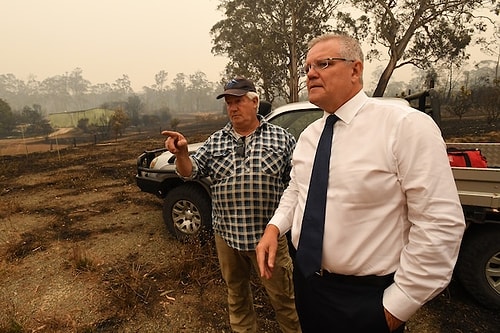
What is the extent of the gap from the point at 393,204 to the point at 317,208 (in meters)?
0.28

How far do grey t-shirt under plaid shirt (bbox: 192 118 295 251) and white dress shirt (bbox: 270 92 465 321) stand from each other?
868 millimetres

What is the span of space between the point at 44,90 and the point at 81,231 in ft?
323

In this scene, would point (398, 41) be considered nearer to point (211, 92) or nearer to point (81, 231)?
point (81, 231)

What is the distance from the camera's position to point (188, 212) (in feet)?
13.0

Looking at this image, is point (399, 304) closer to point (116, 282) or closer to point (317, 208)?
point (317, 208)

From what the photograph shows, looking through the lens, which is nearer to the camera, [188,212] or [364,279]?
[364,279]

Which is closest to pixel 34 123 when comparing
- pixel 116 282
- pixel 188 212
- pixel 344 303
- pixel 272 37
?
pixel 272 37

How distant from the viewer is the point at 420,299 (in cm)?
108

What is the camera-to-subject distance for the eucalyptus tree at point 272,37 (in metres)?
20.3

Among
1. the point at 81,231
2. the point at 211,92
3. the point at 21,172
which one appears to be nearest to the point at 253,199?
the point at 81,231

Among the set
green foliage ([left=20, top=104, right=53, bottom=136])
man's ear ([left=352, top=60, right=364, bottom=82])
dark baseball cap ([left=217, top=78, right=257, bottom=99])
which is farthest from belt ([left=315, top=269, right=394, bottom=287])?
green foliage ([left=20, top=104, right=53, bottom=136])

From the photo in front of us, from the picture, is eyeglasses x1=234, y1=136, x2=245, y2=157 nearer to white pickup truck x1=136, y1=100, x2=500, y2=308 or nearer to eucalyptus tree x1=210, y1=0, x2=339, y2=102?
white pickup truck x1=136, y1=100, x2=500, y2=308

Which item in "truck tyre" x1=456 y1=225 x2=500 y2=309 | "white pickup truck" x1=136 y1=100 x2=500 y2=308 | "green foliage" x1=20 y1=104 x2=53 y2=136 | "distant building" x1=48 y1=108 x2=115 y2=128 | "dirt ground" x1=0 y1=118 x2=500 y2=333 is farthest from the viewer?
"distant building" x1=48 y1=108 x2=115 y2=128

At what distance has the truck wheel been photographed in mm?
3809
